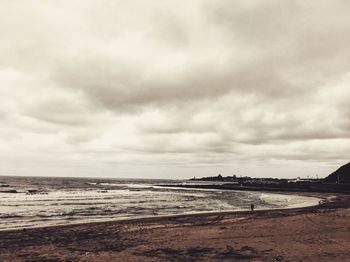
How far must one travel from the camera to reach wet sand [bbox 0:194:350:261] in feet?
45.7

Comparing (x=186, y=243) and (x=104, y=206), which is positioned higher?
(x=104, y=206)

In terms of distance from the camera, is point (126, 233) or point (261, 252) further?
point (126, 233)

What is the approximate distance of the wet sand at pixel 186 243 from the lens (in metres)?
13.9

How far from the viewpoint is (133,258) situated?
553 inches

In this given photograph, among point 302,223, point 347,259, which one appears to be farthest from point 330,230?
point 347,259

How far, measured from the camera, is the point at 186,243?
16719 millimetres

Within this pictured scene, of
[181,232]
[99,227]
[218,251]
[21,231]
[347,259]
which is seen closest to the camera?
[347,259]

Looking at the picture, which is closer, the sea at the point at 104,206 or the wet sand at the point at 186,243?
the wet sand at the point at 186,243

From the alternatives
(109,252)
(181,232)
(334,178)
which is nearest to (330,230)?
(181,232)

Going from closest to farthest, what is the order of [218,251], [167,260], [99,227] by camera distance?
[167,260] < [218,251] < [99,227]

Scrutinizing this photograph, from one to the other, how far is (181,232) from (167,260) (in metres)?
6.89

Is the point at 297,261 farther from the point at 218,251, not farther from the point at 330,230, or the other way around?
the point at 330,230

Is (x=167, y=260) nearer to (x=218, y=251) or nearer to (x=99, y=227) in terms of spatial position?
(x=218, y=251)

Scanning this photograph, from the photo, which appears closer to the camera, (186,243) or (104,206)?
(186,243)
